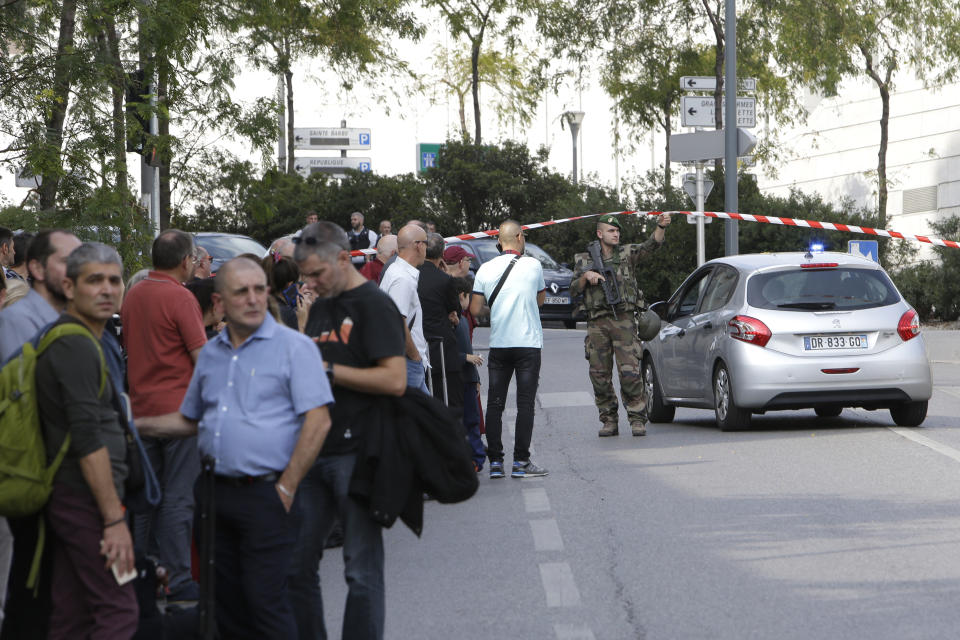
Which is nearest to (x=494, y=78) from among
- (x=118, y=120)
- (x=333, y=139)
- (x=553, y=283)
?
(x=333, y=139)

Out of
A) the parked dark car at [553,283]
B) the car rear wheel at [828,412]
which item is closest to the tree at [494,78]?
the parked dark car at [553,283]

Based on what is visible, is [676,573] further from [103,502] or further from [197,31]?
[197,31]

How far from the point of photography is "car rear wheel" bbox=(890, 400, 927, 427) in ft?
44.3

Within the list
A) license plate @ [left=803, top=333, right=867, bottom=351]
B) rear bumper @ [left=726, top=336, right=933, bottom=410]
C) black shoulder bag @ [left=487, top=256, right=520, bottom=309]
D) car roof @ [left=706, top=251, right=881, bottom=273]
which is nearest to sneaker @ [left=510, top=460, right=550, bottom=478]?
black shoulder bag @ [left=487, top=256, right=520, bottom=309]

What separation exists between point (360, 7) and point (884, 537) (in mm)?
18133

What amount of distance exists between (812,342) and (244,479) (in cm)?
873

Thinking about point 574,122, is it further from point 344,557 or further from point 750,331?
point 344,557

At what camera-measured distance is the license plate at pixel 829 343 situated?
13.2 metres

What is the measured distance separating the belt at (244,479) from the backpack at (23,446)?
0.55 m

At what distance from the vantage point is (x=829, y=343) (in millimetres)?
13156

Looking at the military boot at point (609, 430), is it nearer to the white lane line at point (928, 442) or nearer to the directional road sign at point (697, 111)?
the white lane line at point (928, 442)

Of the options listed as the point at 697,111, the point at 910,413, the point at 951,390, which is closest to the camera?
the point at 910,413

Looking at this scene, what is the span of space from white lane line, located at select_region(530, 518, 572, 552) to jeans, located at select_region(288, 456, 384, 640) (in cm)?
297

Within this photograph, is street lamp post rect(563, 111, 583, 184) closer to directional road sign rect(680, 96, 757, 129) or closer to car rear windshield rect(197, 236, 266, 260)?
directional road sign rect(680, 96, 757, 129)
